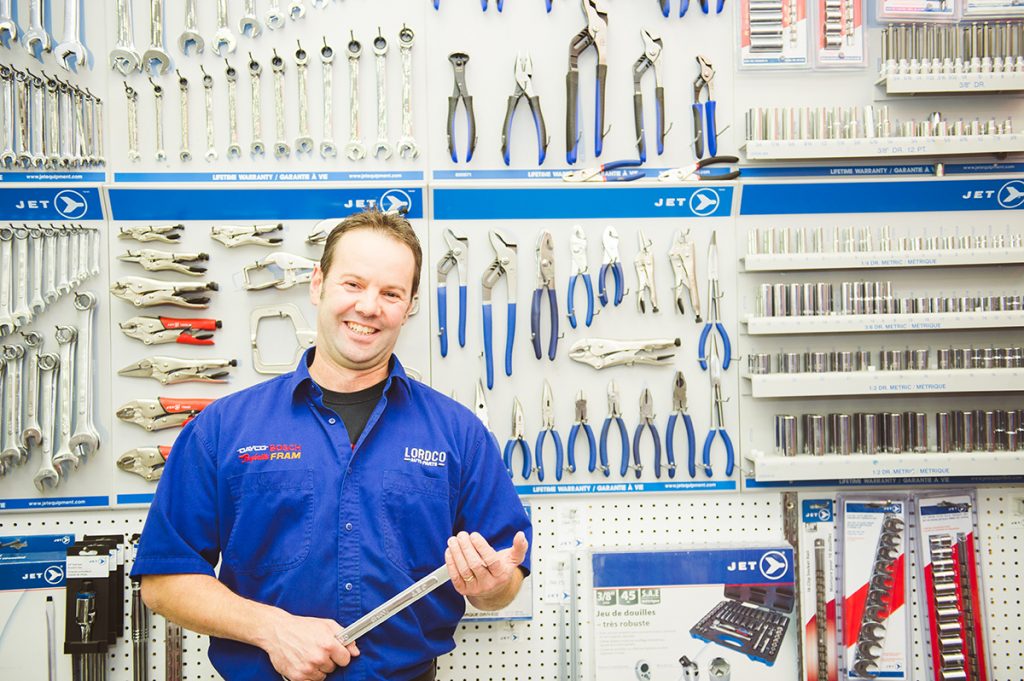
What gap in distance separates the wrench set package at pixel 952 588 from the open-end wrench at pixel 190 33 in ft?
9.45

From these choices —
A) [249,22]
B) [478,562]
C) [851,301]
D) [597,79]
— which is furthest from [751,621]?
[249,22]

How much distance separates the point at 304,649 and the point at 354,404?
1.93 feet

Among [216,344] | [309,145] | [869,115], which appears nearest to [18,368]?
[216,344]

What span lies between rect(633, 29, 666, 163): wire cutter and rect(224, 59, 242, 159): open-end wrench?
1324mm

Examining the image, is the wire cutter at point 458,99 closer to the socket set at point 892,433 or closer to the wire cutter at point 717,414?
the wire cutter at point 717,414

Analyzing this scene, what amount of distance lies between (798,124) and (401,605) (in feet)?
6.61

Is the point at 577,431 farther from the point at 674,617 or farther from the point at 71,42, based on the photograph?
the point at 71,42

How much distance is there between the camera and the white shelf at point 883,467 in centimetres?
264

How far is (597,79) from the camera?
2754 mm

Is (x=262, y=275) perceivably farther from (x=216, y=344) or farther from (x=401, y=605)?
(x=401, y=605)

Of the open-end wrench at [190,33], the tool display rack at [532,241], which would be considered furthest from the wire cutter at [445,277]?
the open-end wrench at [190,33]

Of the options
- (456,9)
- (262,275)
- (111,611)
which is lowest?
(111,611)

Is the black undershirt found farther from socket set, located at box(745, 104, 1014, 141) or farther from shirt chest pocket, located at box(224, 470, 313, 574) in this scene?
socket set, located at box(745, 104, 1014, 141)

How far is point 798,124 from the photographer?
9.05 feet
